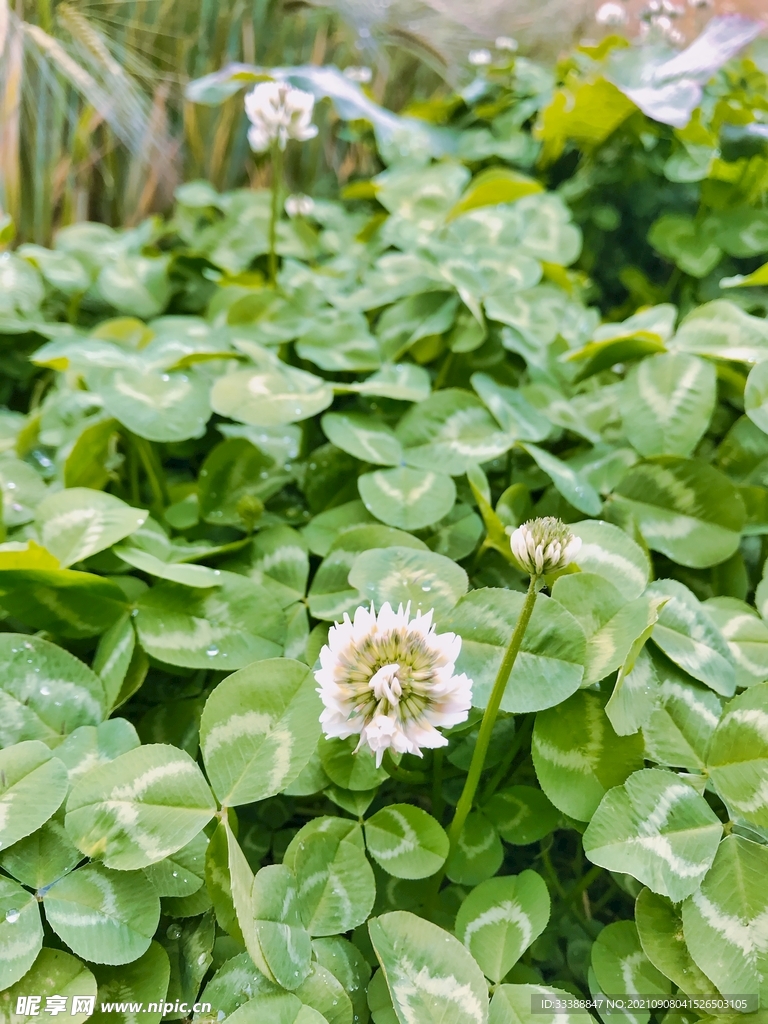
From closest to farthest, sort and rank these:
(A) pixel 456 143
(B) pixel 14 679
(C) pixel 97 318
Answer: (B) pixel 14 679 < (C) pixel 97 318 < (A) pixel 456 143

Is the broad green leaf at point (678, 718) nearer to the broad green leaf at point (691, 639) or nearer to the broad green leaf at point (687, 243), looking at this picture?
the broad green leaf at point (691, 639)

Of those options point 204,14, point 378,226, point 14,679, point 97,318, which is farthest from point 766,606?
point 204,14

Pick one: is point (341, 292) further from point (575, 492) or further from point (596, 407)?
point (575, 492)

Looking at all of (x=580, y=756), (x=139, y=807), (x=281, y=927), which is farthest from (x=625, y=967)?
(x=139, y=807)

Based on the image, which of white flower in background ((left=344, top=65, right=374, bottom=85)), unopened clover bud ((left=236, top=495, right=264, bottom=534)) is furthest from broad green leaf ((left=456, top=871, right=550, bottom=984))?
white flower in background ((left=344, top=65, right=374, bottom=85))

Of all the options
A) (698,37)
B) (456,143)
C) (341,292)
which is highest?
(698,37)
